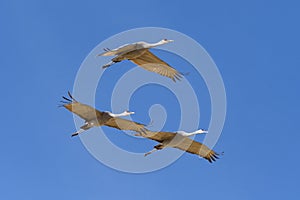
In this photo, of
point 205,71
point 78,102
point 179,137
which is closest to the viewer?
point 78,102

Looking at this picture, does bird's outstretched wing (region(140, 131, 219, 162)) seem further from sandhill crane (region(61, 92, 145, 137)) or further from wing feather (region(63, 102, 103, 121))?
wing feather (region(63, 102, 103, 121))

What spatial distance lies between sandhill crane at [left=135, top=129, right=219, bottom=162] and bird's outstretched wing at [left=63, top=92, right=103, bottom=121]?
2917mm

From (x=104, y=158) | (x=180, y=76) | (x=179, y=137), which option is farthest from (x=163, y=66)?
(x=104, y=158)

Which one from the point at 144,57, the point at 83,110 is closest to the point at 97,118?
the point at 83,110

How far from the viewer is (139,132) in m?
26.9

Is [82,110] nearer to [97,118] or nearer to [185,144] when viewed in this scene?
[97,118]

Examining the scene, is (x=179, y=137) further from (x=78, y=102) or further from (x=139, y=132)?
(x=78, y=102)

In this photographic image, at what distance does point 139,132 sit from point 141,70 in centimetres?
335

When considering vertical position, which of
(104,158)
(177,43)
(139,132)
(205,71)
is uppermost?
(177,43)

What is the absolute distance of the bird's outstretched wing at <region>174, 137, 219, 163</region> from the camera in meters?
28.5

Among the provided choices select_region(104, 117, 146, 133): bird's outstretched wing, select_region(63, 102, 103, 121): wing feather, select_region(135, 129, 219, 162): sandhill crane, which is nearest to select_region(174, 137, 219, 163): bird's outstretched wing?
select_region(135, 129, 219, 162): sandhill crane

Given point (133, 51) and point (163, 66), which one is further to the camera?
point (163, 66)

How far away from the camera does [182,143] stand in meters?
28.6

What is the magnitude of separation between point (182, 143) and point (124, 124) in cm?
317
